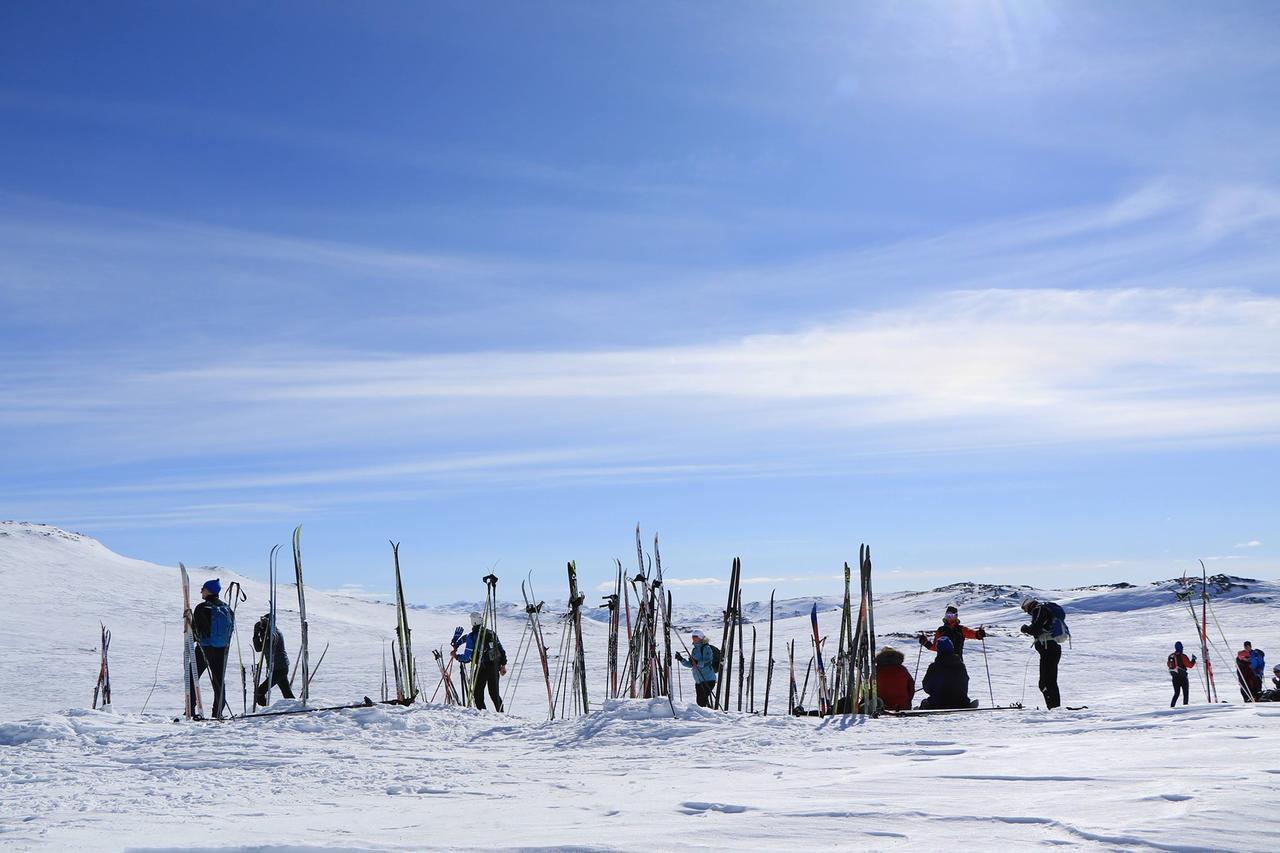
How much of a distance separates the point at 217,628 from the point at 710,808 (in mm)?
6142

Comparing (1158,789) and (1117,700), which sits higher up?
(1158,789)

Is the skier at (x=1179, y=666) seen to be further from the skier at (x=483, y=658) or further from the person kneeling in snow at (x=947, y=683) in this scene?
the skier at (x=483, y=658)

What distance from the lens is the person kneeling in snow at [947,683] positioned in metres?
8.09

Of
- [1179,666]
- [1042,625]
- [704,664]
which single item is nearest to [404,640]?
[704,664]

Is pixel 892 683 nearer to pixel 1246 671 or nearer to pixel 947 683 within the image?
pixel 947 683

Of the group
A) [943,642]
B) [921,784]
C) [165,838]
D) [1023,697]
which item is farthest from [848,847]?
[1023,697]

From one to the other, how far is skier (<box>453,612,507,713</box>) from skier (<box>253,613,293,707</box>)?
1659mm

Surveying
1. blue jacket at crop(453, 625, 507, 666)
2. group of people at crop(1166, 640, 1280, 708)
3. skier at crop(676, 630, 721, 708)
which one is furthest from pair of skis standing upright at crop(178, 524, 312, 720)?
group of people at crop(1166, 640, 1280, 708)

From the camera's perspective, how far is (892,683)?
827 cm

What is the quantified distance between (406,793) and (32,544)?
34846mm

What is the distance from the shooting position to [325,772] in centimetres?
534

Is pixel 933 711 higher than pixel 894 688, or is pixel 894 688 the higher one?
pixel 894 688

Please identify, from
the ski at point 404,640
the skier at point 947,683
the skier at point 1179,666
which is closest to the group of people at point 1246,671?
the skier at point 1179,666

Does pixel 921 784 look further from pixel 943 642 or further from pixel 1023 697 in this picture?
pixel 1023 697
